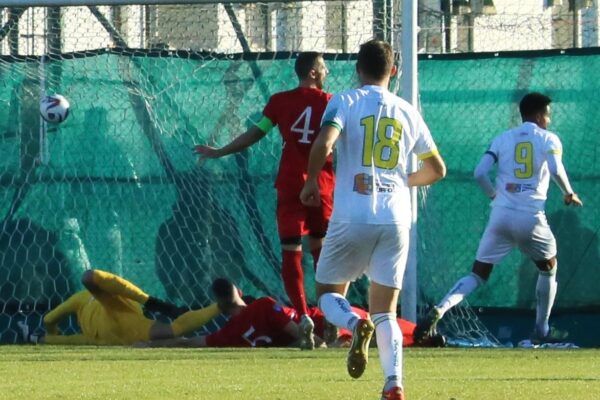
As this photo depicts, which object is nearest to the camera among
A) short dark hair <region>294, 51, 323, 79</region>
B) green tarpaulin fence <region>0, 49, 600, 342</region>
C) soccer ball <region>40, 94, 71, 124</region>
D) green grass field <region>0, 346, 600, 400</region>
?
green grass field <region>0, 346, 600, 400</region>

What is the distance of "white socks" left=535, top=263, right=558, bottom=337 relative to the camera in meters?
11.8

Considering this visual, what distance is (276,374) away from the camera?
29.0ft

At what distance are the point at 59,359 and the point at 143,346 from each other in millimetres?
1363

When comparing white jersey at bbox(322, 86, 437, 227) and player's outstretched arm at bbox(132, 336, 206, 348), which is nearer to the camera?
white jersey at bbox(322, 86, 437, 227)

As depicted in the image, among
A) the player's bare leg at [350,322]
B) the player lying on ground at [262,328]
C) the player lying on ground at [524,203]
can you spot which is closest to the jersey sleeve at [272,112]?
the player lying on ground at [262,328]

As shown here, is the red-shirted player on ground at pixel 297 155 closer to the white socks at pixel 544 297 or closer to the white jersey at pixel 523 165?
the white jersey at pixel 523 165

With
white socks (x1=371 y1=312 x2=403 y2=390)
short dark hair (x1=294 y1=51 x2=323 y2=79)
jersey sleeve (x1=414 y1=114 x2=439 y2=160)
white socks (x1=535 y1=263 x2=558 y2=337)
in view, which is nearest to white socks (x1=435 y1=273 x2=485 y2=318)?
white socks (x1=535 y1=263 x2=558 y2=337)

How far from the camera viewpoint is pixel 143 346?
1158 cm

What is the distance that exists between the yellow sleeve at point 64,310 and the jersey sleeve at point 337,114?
564 centimetres

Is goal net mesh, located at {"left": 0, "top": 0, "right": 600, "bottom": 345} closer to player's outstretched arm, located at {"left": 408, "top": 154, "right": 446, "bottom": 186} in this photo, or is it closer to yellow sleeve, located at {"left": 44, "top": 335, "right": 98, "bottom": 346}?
yellow sleeve, located at {"left": 44, "top": 335, "right": 98, "bottom": 346}

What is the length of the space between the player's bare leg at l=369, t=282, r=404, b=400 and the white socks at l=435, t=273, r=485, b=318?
4.46 m

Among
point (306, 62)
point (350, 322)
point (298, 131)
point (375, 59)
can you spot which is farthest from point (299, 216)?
point (350, 322)

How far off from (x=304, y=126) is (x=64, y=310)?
2741 mm

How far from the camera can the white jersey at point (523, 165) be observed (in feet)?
38.7
